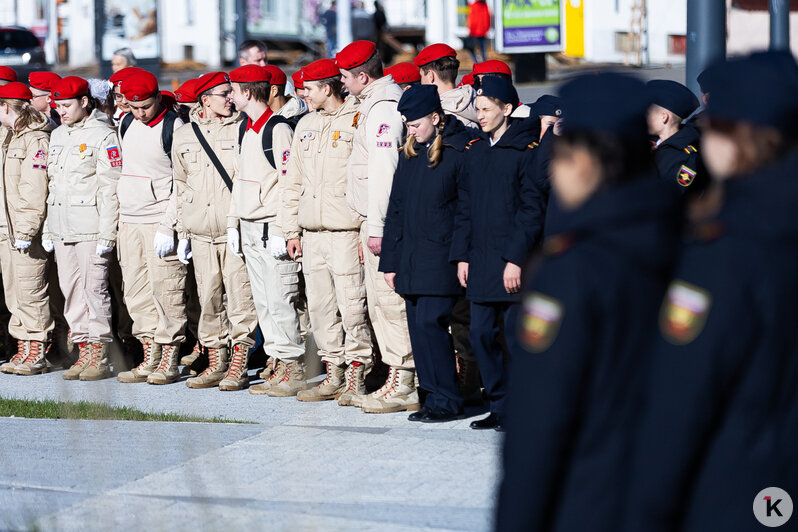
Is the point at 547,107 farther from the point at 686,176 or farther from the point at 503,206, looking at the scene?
the point at 686,176

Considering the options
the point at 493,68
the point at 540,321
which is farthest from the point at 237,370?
the point at 540,321

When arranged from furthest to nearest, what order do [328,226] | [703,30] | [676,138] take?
1. [328,226]
2. [703,30]
3. [676,138]

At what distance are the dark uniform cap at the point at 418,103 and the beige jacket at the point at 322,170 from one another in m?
0.90

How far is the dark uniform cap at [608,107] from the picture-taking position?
9.25 ft

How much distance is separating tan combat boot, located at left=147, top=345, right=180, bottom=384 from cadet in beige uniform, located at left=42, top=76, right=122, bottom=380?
1.60 feet

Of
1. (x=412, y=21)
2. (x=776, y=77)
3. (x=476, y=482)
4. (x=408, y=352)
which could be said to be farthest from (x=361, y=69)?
(x=412, y=21)

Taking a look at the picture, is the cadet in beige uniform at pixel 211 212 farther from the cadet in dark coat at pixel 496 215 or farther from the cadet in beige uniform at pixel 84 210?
the cadet in dark coat at pixel 496 215

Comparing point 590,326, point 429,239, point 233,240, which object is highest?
point 590,326

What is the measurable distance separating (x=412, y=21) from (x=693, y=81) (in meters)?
29.1

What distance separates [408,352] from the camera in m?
7.83

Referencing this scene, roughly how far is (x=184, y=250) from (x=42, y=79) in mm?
2291

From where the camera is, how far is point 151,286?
9.33m

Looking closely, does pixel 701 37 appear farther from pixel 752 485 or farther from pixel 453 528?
pixel 752 485

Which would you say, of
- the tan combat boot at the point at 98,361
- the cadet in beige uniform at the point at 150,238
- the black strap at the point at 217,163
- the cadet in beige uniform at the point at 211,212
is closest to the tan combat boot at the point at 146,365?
the cadet in beige uniform at the point at 150,238
